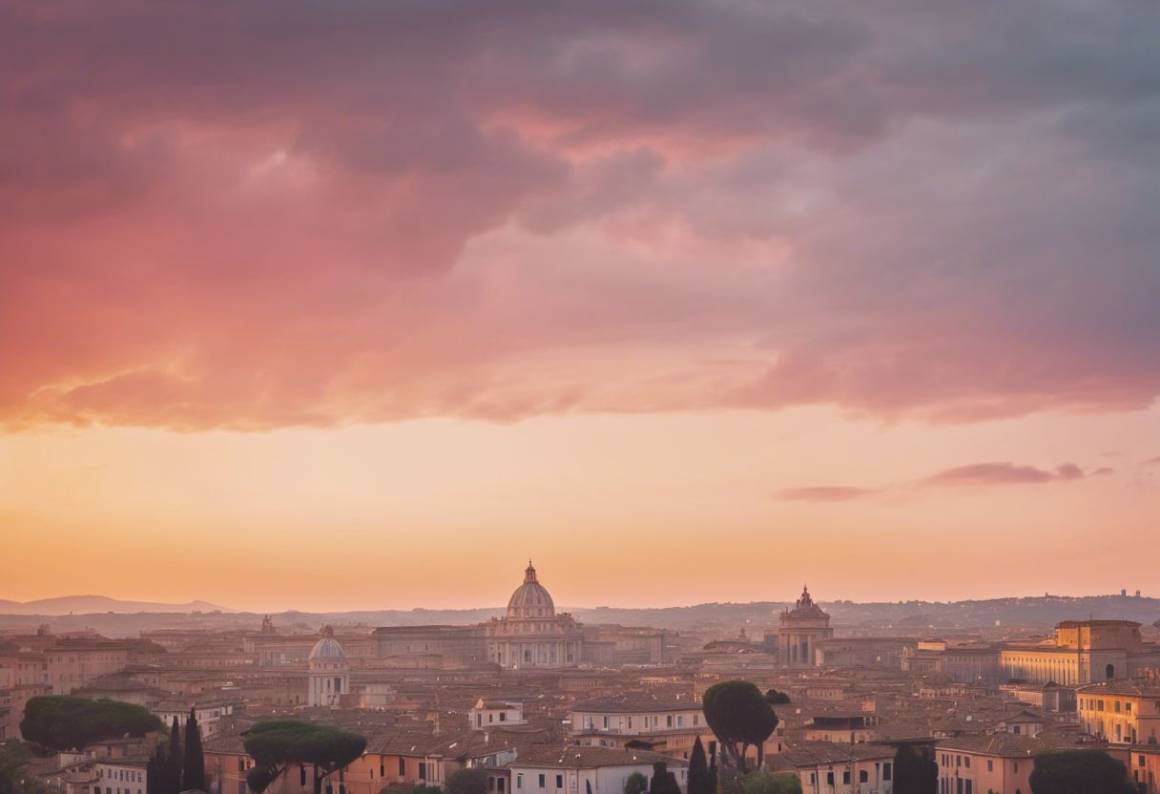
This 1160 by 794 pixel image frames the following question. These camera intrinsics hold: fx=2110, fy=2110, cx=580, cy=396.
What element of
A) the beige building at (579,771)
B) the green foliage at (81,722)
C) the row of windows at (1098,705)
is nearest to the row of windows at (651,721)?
the beige building at (579,771)

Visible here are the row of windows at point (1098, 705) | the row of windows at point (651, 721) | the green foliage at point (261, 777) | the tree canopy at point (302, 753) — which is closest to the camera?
Answer: the green foliage at point (261, 777)

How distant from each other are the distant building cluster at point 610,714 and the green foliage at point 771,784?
1.77 m

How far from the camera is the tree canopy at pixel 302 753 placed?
5838 centimetres

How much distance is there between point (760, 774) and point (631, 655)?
5371 inches

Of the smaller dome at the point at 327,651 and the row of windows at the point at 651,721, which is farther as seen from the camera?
the smaller dome at the point at 327,651

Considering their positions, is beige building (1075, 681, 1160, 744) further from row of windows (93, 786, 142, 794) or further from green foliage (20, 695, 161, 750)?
green foliage (20, 695, 161, 750)

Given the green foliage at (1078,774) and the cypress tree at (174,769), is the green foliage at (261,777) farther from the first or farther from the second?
the green foliage at (1078,774)

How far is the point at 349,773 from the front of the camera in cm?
5997

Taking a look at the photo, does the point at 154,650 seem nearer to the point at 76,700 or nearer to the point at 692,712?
the point at 76,700

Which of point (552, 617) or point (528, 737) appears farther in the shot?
point (552, 617)

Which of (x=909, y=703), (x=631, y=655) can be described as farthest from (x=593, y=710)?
(x=631, y=655)

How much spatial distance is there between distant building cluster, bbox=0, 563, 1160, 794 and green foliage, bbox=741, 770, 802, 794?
177 centimetres

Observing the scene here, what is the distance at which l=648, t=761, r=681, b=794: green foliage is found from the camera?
51812mm

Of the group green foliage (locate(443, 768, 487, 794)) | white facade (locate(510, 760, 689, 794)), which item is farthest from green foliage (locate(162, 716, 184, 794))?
white facade (locate(510, 760, 689, 794))
